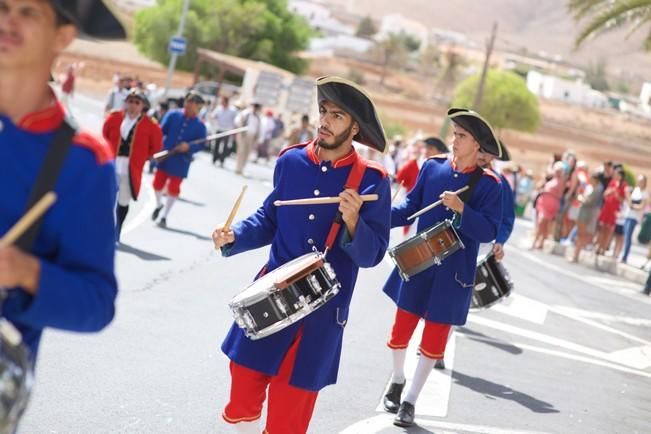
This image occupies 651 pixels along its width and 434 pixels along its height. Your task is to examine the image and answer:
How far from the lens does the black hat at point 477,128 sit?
327 inches

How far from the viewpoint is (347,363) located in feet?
33.5

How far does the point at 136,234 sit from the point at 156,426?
9.06 meters

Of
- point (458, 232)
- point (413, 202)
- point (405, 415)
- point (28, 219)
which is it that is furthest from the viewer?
point (413, 202)

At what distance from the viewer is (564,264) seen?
24906 mm

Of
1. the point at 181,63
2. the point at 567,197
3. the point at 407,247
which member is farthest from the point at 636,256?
the point at 181,63

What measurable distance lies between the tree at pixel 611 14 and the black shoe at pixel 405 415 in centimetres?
1644

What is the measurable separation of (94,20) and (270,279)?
247cm

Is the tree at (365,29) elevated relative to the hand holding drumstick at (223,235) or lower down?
lower down

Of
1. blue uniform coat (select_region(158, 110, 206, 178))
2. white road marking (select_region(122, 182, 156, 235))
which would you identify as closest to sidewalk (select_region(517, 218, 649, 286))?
white road marking (select_region(122, 182, 156, 235))

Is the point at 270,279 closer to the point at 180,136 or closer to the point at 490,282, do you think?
the point at 490,282

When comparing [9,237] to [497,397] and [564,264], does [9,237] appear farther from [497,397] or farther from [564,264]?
[564,264]

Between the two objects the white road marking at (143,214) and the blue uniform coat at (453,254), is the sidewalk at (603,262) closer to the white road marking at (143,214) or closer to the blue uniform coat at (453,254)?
the white road marking at (143,214)

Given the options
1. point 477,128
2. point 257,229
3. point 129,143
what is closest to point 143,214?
point 129,143

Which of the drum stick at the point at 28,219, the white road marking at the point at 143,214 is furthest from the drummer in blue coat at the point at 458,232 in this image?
the white road marking at the point at 143,214
